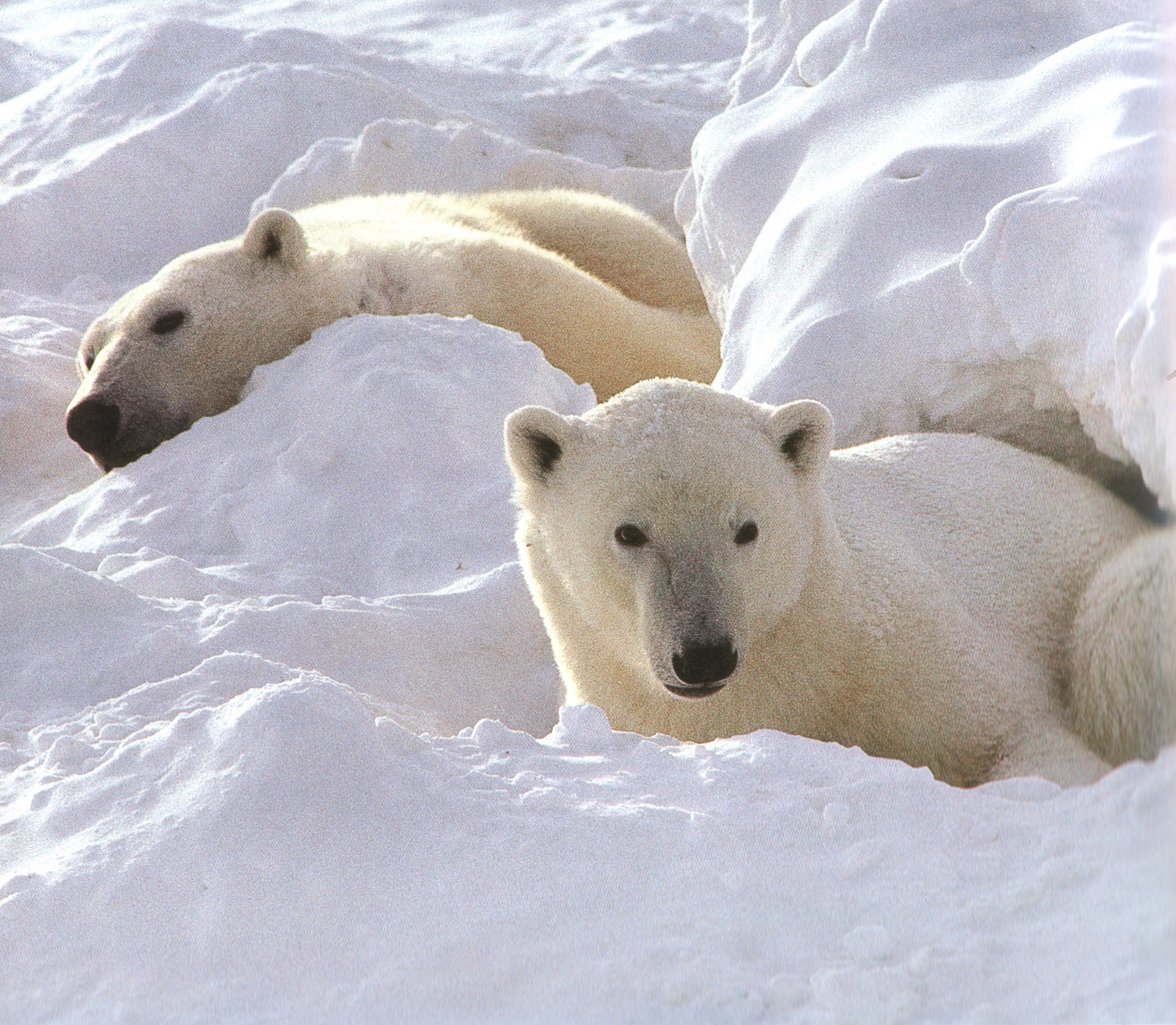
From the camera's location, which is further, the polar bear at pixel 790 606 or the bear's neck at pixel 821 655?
the bear's neck at pixel 821 655

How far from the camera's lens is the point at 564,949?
2008 millimetres

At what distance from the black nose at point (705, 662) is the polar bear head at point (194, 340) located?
3.62 m

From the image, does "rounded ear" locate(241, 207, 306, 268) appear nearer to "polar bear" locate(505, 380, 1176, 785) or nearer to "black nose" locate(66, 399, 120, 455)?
"black nose" locate(66, 399, 120, 455)

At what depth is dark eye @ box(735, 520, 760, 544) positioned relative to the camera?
3.21m

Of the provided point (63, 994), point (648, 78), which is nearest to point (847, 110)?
point (63, 994)

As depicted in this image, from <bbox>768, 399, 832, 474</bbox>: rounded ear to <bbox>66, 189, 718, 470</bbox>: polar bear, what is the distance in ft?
10.4

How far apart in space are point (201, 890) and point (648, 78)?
9.19 metres

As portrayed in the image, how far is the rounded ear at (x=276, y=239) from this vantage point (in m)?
6.14

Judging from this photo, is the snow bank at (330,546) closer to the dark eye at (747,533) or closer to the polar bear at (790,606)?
the polar bear at (790,606)

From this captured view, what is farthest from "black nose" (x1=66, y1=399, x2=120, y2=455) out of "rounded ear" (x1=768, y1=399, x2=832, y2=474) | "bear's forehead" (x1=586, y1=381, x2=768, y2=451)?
"rounded ear" (x1=768, y1=399, x2=832, y2=474)

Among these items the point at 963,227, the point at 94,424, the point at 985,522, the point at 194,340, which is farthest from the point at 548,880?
the point at 194,340

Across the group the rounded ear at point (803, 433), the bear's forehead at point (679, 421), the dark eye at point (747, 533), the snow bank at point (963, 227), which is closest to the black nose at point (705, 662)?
the dark eye at point (747, 533)

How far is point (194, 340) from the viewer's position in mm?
6137

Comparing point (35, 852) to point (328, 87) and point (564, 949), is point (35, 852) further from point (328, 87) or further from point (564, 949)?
point (328, 87)
